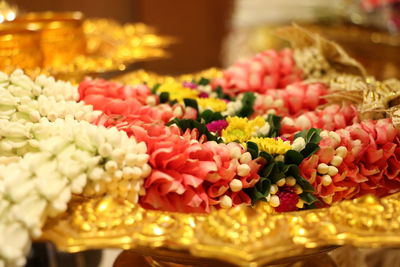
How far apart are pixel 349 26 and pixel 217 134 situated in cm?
144

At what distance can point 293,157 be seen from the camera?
2.05 ft

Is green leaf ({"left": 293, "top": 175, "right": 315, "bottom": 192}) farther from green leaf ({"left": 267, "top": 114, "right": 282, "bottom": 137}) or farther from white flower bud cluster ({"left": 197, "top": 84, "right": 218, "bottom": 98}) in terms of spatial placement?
white flower bud cluster ({"left": 197, "top": 84, "right": 218, "bottom": 98})

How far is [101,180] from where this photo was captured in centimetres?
52

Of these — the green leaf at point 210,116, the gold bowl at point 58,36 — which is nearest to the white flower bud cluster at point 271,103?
the green leaf at point 210,116

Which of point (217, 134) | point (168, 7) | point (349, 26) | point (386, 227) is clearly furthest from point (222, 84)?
point (168, 7)

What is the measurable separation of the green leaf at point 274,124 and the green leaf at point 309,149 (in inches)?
3.7

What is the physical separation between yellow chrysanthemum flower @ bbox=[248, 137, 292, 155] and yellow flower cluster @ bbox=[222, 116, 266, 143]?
5 centimetres

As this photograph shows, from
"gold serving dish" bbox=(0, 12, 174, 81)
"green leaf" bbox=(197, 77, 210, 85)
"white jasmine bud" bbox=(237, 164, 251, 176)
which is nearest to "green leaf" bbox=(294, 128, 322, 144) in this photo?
"white jasmine bud" bbox=(237, 164, 251, 176)

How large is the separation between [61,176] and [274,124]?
36cm

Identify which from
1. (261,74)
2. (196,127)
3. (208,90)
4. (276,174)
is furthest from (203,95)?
(276,174)

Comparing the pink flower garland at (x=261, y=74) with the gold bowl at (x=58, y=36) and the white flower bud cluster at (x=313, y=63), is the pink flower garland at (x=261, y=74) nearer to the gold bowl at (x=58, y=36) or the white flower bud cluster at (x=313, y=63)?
the white flower bud cluster at (x=313, y=63)

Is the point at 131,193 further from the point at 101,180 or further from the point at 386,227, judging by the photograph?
the point at 386,227

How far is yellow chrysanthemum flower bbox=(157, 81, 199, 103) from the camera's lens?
86 cm

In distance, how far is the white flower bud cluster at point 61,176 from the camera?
1.53 feet
